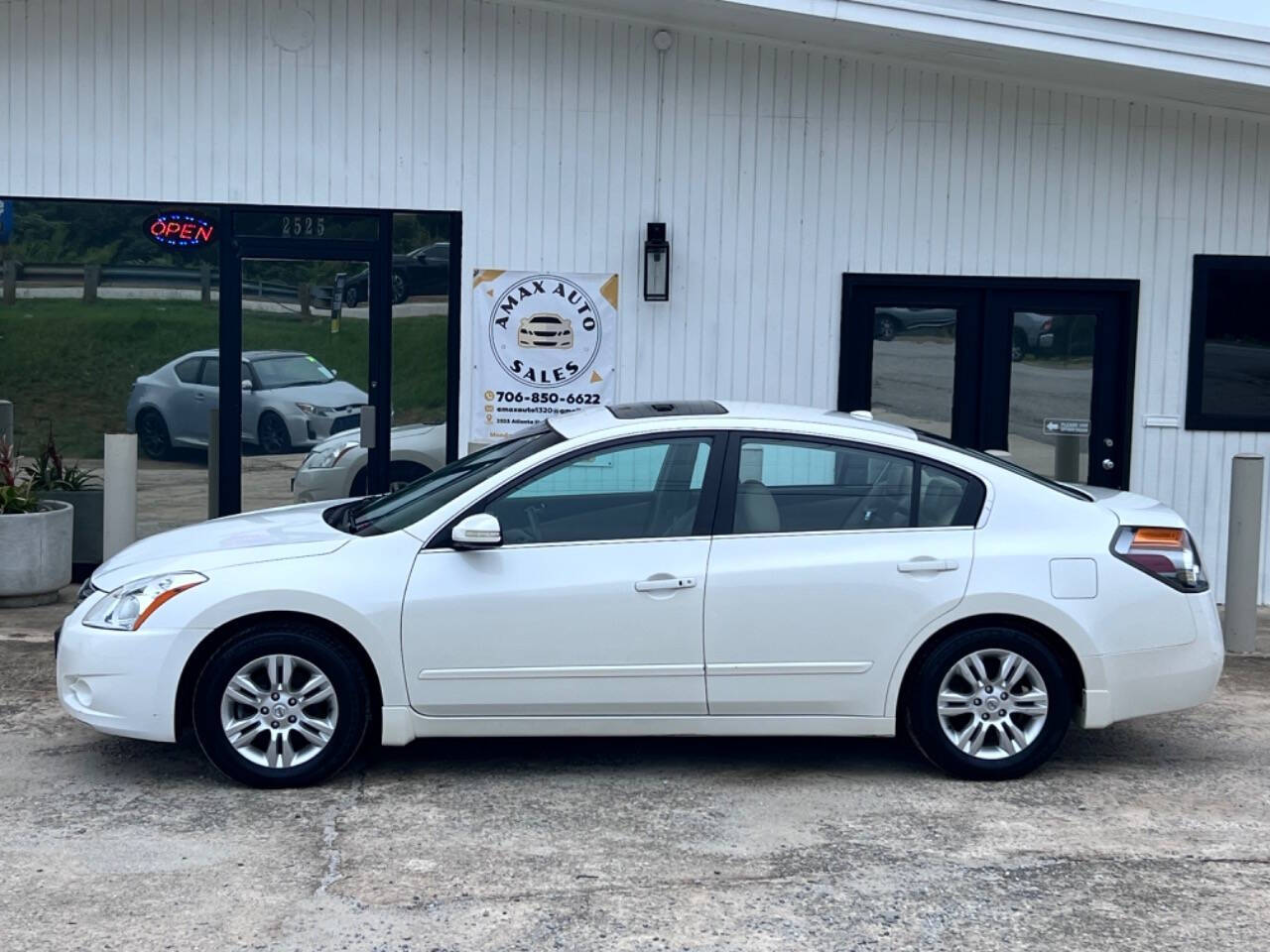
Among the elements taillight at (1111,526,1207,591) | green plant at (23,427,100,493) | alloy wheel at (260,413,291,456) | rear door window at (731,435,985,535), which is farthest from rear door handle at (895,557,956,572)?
green plant at (23,427,100,493)

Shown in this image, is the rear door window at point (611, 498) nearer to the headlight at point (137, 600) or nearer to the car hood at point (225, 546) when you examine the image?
the car hood at point (225, 546)

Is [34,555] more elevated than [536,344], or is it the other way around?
[536,344]

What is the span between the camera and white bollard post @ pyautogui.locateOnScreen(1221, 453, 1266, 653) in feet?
29.1

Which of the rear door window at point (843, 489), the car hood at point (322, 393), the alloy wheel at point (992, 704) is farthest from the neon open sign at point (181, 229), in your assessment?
the alloy wheel at point (992, 704)

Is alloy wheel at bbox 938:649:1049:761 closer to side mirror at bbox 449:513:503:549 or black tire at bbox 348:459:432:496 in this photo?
side mirror at bbox 449:513:503:549

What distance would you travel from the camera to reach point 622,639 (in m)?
6.36

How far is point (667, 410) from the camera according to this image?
7.05m

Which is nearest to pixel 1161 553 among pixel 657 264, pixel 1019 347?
pixel 1019 347

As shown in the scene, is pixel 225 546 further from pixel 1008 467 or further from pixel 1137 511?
pixel 1137 511

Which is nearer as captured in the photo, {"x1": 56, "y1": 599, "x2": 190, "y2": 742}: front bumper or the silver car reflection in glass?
{"x1": 56, "y1": 599, "x2": 190, "y2": 742}: front bumper

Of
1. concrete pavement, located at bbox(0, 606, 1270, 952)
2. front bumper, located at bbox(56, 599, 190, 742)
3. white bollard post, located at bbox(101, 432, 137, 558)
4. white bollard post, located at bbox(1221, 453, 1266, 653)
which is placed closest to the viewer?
concrete pavement, located at bbox(0, 606, 1270, 952)

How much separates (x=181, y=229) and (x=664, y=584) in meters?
5.34

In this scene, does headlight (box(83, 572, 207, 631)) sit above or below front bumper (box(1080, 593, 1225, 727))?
above

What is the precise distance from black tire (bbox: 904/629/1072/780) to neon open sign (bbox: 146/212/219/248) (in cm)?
591
